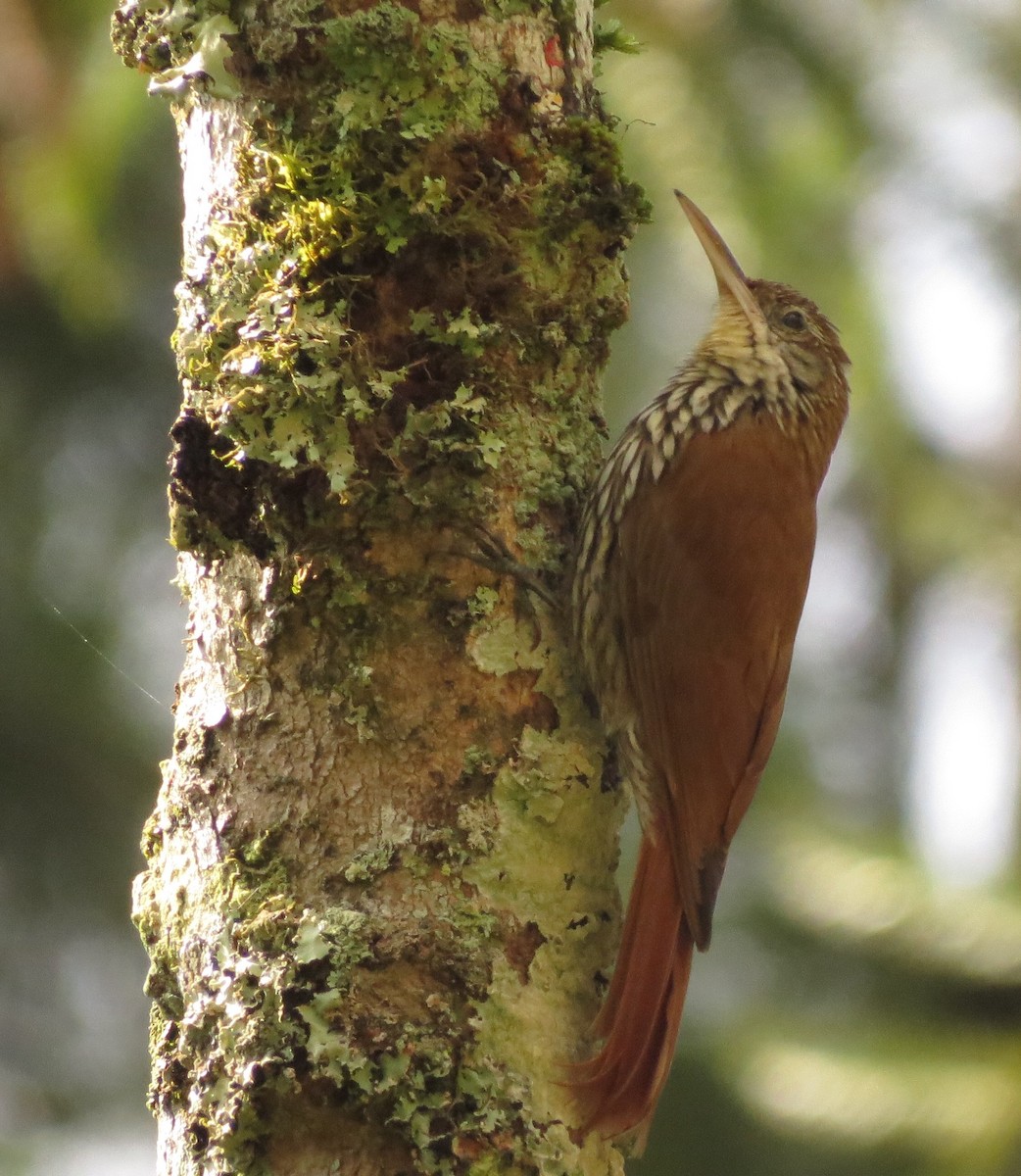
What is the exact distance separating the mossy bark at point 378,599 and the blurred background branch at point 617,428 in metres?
1.23

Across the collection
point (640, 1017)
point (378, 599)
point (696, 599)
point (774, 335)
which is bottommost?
point (640, 1017)

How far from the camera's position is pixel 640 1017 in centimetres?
234

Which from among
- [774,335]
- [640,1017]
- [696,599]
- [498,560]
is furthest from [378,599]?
[774,335]

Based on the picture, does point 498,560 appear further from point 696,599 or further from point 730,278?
point 730,278

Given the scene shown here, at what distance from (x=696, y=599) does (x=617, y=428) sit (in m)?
2.62

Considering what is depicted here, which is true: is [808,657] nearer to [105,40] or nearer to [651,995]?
[105,40]

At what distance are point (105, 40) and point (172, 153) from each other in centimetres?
105

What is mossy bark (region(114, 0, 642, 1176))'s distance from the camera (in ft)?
6.77

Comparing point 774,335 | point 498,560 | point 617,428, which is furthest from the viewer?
point 617,428

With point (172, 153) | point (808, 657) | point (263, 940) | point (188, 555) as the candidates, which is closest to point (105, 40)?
point (172, 153)

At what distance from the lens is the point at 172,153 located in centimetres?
493

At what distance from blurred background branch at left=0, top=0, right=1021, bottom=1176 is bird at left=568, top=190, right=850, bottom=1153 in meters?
0.35

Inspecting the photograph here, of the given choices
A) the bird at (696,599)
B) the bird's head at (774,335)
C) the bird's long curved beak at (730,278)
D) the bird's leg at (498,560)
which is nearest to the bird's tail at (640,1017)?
the bird at (696,599)

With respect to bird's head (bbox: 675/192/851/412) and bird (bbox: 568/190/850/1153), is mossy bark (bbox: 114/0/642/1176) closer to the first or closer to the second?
bird (bbox: 568/190/850/1153)
